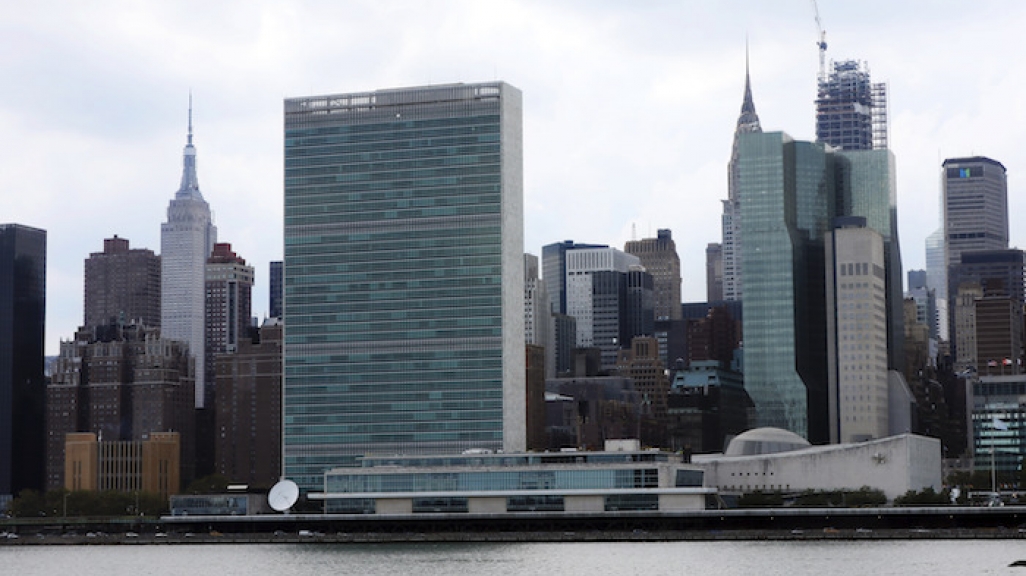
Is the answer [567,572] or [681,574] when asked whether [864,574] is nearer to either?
[681,574]

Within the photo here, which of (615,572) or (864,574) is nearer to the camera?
(864,574)

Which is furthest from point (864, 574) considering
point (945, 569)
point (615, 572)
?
point (615, 572)

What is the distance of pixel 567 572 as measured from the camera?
198875 millimetres

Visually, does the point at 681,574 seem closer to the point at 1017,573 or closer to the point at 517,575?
the point at 517,575

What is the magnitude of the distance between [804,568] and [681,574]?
46.8 feet

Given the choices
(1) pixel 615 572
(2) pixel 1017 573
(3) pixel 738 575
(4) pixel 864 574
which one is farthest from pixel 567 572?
(2) pixel 1017 573

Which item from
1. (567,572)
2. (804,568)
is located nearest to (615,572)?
(567,572)

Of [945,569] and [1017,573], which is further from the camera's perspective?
[945,569]

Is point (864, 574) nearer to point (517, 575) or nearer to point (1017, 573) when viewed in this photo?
point (1017, 573)

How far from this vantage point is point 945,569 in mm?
192375

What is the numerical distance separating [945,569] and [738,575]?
72.4 ft

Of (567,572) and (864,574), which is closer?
(864,574)

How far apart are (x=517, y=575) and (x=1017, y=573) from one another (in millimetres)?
52193

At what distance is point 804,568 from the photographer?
197125mm
